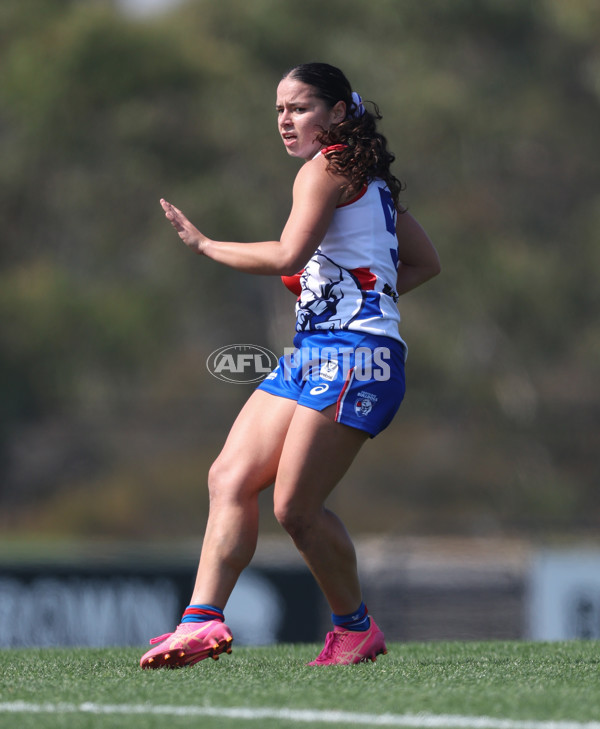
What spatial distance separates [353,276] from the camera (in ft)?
10.6

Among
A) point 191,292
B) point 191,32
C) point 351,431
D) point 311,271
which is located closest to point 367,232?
point 311,271

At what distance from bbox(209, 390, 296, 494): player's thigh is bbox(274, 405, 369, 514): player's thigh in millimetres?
75

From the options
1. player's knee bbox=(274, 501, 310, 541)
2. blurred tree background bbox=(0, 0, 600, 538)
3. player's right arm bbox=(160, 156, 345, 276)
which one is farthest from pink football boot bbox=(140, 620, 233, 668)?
blurred tree background bbox=(0, 0, 600, 538)

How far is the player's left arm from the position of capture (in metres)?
3.50

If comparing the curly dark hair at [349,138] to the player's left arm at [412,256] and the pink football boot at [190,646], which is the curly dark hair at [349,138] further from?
the pink football boot at [190,646]

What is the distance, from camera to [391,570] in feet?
32.6

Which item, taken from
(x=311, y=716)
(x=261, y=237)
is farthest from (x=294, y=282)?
(x=261, y=237)

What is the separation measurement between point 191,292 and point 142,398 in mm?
2130

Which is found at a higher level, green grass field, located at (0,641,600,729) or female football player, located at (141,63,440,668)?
female football player, located at (141,63,440,668)

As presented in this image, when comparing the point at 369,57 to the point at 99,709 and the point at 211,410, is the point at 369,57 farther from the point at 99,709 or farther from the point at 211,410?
the point at 99,709

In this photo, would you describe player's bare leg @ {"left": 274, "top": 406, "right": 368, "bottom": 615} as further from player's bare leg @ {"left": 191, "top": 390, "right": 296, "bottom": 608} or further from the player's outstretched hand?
the player's outstretched hand

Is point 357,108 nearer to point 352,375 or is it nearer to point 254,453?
point 352,375

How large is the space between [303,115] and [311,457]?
0.93 meters

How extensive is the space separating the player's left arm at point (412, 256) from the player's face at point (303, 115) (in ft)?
1.17
